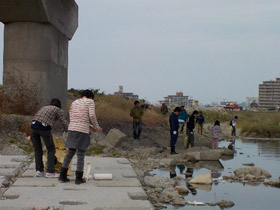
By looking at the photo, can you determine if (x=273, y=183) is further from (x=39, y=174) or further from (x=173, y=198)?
(x=39, y=174)

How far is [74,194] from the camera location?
7.33 m

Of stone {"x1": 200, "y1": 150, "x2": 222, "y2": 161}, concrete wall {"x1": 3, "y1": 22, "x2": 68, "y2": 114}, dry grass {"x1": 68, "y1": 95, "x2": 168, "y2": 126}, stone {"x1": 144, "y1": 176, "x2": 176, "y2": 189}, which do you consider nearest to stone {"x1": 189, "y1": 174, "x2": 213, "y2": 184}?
stone {"x1": 144, "y1": 176, "x2": 176, "y2": 189}

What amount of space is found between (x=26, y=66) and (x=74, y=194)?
1051 cm

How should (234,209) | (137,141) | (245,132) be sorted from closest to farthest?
1. (234,209)
2. (137,141)
3. (245,132)

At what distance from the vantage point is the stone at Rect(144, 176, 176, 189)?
9.59 m

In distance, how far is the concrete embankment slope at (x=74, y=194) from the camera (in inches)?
259

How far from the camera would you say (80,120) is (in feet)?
26.6

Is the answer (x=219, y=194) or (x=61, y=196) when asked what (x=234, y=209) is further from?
Answer: (x=61, y=196)

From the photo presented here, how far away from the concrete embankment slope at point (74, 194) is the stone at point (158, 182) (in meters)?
0.53

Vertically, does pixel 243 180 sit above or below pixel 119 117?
below

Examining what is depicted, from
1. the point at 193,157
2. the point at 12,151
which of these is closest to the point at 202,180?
the point at 193,157

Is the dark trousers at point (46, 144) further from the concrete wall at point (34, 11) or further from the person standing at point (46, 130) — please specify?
the concrete wall at point (34, 11)

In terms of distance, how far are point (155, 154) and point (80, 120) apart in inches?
301

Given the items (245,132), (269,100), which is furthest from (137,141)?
(269,100)
